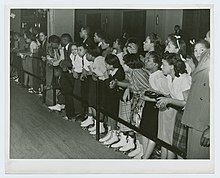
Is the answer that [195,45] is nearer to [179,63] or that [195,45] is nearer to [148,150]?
[179,63]

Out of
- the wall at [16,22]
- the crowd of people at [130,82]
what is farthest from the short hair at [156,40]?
the wall at [16,22]

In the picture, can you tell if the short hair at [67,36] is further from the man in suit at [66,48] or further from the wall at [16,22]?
the wall at [16,22]

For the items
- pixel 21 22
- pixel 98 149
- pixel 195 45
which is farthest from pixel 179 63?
pixel 21 22

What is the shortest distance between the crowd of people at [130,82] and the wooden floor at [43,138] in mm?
34

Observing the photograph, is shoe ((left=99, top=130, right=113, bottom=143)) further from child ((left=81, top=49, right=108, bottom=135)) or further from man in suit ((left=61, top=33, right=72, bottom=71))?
man in suit ((left=61, top=33, right=72, bottom=71))

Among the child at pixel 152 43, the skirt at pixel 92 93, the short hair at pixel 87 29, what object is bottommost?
the skirt at pixel 92 93

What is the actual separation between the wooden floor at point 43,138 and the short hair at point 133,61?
0.99ft

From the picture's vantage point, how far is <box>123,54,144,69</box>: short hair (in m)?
1.92

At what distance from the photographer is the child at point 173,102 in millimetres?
1908

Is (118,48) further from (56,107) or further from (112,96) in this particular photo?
(56,107)

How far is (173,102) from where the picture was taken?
1911mm

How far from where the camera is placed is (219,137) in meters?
1.93

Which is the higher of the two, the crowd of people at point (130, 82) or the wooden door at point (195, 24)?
the wooden door at point (195, 24)

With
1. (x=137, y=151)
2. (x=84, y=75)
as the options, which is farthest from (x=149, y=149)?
→ (x=84, y=75)
